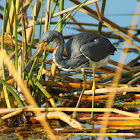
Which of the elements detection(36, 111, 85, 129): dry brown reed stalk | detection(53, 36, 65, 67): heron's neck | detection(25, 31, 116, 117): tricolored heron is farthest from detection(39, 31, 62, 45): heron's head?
detection(36, 111, 85, 129): dry brown reed stalk

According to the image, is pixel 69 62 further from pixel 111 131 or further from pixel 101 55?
pixel 111 131

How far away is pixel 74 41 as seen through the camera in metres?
3.88

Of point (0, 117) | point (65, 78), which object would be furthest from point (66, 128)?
point (65, 78)

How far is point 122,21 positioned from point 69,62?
482 cm

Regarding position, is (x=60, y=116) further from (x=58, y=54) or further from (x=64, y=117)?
(x=58, y=54)

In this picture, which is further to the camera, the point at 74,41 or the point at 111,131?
the point at 74,41

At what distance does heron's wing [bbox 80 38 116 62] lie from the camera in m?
3.84

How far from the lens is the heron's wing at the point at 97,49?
12.6 feet

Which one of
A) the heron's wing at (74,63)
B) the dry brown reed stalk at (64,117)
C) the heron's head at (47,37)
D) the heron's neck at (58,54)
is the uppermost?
the heron's head at (47,37)

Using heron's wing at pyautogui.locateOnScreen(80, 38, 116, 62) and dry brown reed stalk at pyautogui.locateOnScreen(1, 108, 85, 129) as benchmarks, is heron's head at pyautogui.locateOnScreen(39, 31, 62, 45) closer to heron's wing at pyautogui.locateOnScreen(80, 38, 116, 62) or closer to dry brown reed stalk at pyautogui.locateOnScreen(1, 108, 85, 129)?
heron's wing at pyautogui.locateOnScreen(80, 38, 116, 62)

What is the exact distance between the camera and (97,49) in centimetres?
403

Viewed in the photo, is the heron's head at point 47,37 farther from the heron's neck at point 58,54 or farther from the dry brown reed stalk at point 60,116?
the dry brown reed stalk at point 60,116

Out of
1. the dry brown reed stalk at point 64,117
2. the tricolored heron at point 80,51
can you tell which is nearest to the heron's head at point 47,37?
the tricolored heron at point 80,51

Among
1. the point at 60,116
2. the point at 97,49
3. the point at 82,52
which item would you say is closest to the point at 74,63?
the point at 82,52
